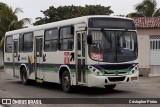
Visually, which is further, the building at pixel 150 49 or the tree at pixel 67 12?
the tree at pixel 67 12

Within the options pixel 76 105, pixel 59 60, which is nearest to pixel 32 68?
pixel 59 60

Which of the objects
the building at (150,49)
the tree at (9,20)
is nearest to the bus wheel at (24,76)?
the building at (150,49)

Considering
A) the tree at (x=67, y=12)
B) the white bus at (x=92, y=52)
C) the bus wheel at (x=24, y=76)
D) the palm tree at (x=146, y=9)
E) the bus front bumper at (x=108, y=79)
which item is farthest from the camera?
the tree at (x=67, y=12)

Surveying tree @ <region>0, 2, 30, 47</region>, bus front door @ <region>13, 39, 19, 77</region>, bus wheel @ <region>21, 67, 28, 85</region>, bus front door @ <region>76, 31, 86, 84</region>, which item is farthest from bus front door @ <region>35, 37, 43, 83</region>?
tree @ <region>0, 2, 30, 47</region>

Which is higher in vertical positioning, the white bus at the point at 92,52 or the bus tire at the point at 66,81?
the white bus at the point at 92,52

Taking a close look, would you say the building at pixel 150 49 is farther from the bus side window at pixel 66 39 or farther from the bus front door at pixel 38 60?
the bus side window at pixel 66 39

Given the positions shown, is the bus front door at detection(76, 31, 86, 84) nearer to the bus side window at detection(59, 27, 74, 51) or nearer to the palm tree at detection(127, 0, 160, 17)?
the bus side window at detection(59, 27, 74, 51)

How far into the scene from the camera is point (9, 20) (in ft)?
146

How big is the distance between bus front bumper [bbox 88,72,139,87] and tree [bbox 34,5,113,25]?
122ft

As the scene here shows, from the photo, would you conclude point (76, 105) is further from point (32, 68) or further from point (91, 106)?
point (32, 68)

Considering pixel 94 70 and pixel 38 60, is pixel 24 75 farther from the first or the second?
pixel 94 70

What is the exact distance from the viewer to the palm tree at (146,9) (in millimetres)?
40469

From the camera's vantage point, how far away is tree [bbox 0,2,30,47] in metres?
43.9

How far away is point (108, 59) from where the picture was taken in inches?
571
